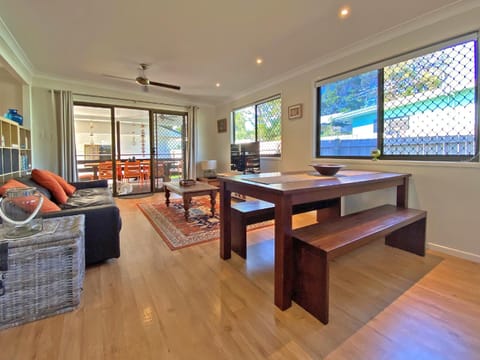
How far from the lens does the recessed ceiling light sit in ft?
7.56

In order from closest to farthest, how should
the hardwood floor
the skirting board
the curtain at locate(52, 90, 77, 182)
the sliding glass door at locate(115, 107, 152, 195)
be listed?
the hardwood floor, the skirting board, the curtain at locate(52, 90, 77, 182), the sliding glass door at locate(115, 107, 152, 195)

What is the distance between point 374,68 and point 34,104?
5589mm

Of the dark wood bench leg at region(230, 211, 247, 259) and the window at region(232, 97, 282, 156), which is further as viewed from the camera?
the window at region(232, 97, 282, 156)

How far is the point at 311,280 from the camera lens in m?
1.52

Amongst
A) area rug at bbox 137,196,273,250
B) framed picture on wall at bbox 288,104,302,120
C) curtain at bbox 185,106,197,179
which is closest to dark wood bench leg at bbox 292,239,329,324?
area rug at bbox 137,196,273,250

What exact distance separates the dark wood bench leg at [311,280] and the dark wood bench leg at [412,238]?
1.54m

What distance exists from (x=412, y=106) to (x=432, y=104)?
0.61ft

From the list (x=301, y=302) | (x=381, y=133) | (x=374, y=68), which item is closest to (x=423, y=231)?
(x=381, y=133)

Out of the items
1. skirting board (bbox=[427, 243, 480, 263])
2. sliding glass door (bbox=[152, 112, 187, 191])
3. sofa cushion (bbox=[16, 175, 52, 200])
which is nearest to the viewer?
skirting board (bbox=[427, 243, 480, 263])

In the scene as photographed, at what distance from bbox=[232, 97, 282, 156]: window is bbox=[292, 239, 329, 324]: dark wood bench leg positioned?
3.18 m

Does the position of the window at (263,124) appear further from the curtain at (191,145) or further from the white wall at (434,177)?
the white wall at (434,177)

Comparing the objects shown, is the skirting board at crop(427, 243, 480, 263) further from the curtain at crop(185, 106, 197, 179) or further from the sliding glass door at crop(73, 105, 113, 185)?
the sliding glass door at crop(73, 105, 113, 185)

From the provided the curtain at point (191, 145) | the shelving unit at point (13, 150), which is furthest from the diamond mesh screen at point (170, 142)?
the shelving unit at point (13, 150)

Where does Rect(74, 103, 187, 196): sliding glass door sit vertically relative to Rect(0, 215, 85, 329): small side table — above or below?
above
